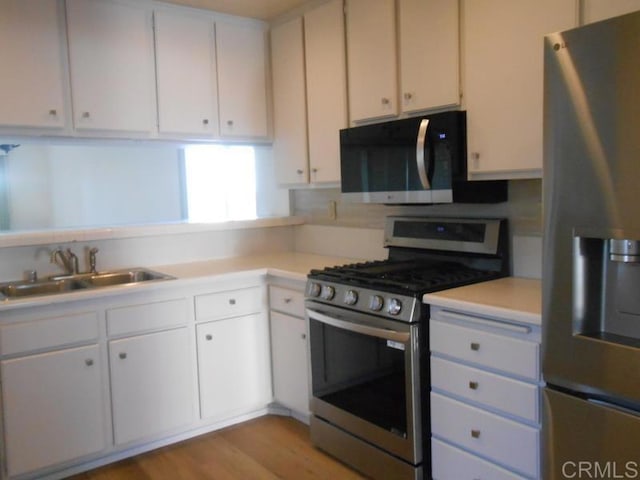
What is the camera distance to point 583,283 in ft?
4.83

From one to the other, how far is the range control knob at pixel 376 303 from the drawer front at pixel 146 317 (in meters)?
1.05

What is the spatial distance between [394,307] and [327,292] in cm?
44

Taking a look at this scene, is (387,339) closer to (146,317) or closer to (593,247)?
(593,247)

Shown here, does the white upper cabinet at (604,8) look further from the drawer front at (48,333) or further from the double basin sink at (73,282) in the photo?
the drawer front at (48,333)

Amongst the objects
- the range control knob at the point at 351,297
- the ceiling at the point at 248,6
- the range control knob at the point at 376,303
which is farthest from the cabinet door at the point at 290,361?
the ceiling at the point at 248,6

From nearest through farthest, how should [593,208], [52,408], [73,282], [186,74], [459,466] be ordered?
1. [593,208]
2. [459,466]
3. [52,408]
4. [73,282]
5. [186,74]

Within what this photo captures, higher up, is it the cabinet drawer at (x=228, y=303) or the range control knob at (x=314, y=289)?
the range control knob at (x=314, y=289)

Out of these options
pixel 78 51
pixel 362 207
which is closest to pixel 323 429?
pixel 362 207

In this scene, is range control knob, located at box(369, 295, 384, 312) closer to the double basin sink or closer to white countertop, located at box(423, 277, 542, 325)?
white countertop, located at box(423, 277, 542, 325)

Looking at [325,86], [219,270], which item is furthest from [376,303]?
[325,86]

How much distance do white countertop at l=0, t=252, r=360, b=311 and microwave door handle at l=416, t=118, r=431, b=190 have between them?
81cm

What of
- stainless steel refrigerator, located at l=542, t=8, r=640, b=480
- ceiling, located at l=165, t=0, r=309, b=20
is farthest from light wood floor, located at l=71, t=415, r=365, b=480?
ceiling, located at l=165, t=0, r=309, b=20

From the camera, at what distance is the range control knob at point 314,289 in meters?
2.63

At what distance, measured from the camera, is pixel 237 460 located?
2.71m
